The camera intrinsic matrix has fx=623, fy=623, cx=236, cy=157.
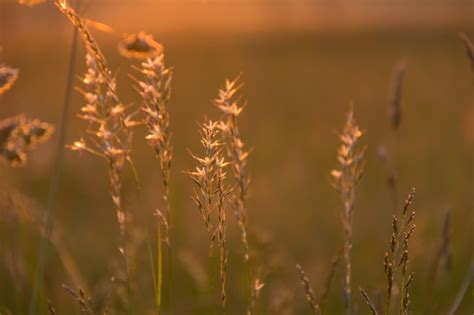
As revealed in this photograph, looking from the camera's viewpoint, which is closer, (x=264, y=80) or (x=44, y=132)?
(x=44, y=132)

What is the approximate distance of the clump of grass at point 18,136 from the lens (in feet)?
4.66

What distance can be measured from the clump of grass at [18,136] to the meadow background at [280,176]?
0.20 metres

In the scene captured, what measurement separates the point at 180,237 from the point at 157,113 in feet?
8.05

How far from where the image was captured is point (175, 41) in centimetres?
1184

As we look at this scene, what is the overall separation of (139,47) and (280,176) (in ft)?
11.0

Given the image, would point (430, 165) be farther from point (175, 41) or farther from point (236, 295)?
point (175, 41)

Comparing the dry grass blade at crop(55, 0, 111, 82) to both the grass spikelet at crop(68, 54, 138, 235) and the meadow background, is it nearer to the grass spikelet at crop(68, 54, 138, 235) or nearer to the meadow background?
the grass spikelet at crop(68, 54, 138, 235)

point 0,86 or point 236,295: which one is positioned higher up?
point 0,86

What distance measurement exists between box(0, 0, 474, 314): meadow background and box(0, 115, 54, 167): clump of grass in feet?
0.64

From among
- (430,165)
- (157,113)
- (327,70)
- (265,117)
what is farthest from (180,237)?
(327,70)

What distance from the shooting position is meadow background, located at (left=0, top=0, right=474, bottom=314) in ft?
8.07

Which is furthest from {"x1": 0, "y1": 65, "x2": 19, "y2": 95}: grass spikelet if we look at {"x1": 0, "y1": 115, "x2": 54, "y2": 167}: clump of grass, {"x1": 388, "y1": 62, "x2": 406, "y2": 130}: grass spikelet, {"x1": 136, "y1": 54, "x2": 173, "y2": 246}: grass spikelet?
{"x1": 388, "y1": 62, "x2": 406, "y2": 130}: grass spikelet

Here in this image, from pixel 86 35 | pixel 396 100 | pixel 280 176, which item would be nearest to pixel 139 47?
pixel 86 35

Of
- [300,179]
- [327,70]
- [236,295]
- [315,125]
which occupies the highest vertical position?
[327,70]
